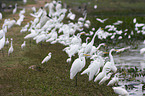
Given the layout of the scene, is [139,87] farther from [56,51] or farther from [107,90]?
[56,51]

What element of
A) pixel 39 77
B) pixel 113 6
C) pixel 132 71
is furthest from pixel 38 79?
pixel 113 6

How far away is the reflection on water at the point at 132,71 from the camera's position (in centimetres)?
807

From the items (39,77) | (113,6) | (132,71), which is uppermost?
(113,6)

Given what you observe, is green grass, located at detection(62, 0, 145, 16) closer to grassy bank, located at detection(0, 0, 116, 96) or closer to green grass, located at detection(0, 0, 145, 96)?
green grass, located at detection(0, 0, 145, 96)

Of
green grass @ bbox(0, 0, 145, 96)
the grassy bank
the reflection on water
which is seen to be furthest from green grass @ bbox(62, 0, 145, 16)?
the grassy bank

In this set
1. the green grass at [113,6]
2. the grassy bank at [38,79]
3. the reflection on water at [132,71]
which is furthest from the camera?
the green grass at [113,6]

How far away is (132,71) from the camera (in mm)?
9617

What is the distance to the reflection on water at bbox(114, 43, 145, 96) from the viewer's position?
26.5ft

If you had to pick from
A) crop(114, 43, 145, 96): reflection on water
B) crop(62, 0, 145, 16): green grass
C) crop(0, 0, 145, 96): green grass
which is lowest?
crop(114, 43, 145, 96): reflection on water

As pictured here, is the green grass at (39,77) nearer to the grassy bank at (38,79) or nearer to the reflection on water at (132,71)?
the grassy bank at (38,79)

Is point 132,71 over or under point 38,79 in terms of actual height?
under

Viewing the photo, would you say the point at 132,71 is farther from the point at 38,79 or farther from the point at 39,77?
the point at 38,79

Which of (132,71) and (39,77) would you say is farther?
(132,71)

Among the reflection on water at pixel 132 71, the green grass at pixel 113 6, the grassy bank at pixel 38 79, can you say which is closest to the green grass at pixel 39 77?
the grassy bank at pixel 38 79
